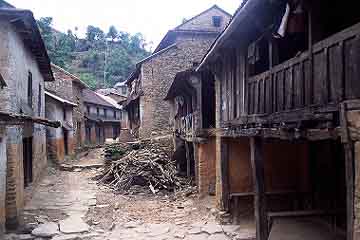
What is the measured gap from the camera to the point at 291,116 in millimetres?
5418

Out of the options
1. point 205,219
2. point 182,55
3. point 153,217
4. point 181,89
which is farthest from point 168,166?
point 182,55

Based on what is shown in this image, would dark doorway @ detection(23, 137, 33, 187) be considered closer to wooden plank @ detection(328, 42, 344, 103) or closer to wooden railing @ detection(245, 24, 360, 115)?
wooden railing @ detection(245, 24, 360, 115)

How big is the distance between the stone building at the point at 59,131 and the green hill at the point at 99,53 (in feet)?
82.8

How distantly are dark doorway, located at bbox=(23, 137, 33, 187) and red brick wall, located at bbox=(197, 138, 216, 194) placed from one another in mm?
6590

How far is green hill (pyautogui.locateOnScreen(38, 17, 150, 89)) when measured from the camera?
5812cm

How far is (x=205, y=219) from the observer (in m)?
10.7

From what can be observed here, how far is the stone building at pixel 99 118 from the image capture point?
38844 mm

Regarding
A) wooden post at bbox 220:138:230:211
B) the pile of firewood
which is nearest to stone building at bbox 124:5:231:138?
the pile of firewood

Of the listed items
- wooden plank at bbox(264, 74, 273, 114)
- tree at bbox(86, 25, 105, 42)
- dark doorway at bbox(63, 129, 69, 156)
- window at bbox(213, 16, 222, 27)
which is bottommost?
dark doorway at bbox(63, 129, 69, 156)

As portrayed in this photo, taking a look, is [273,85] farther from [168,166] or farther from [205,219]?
[168,166]

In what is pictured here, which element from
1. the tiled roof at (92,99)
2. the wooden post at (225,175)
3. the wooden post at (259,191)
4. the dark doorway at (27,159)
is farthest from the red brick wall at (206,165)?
the tiled roof at (92,99)

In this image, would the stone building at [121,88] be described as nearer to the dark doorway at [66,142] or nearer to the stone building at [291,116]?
the dark doorway at [66,142]

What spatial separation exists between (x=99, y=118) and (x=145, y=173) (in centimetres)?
2628

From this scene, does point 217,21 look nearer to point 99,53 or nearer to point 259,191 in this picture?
point 259,191
